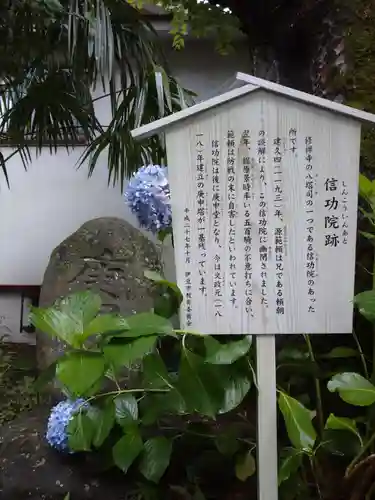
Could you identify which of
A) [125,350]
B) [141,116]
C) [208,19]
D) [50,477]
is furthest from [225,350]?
[208,19]

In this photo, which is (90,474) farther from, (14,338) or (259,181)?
(14,338)

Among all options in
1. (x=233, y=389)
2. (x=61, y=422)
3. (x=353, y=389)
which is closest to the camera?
(x=353, y=389)

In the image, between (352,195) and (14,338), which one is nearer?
(352,195)

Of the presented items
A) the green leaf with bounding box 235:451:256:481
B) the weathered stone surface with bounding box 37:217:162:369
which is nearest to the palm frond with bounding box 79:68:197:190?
the weathered stone surface with bounding box 37:217:162:369

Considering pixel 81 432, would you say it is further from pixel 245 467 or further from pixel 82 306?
pixel 245 467

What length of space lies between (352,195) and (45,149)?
9.84ft

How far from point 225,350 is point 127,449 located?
372mm

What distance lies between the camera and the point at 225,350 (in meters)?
1.29

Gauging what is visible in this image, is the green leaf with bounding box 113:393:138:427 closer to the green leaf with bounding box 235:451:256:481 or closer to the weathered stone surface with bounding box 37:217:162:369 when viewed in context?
the green leaf with bounding box 235:451:256:481

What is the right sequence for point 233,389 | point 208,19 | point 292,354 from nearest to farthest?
1. point 233,389
2. point 292,354
3. point 208,19

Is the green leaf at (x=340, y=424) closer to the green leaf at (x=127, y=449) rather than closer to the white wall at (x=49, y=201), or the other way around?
the green leaf at (x=127, y=449)

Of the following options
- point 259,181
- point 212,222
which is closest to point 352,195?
point 259,181

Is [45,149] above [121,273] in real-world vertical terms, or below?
above

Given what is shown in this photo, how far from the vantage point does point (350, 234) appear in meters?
1.29
